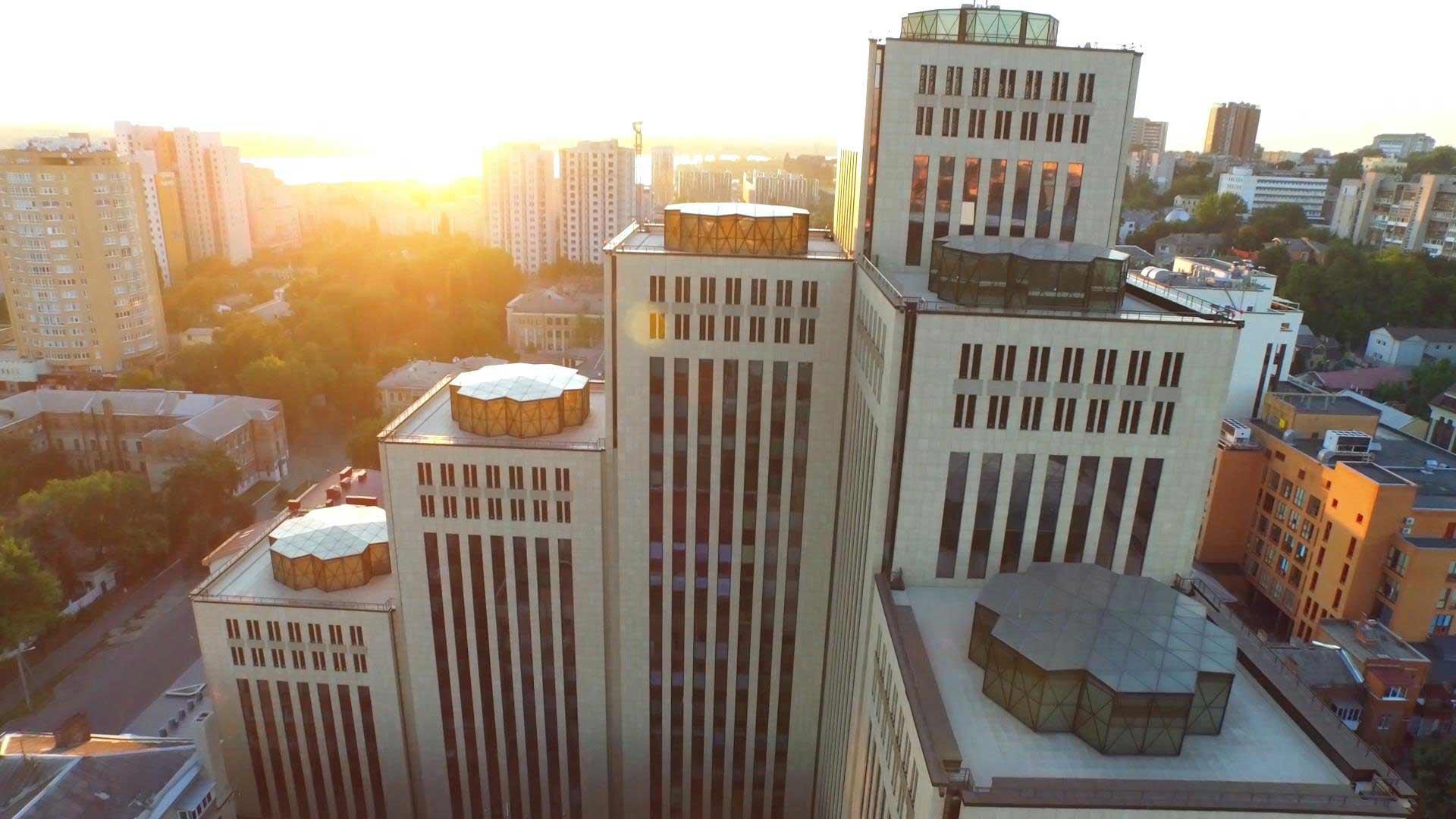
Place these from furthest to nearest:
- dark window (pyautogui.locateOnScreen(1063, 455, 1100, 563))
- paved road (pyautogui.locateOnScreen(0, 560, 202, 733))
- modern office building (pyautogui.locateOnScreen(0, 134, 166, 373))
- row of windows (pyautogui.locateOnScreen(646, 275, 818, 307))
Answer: modern office building (pyautogui.locateOnScreen(0, 134, 166, 373))
paved road (pyautogui.locateOnScreen(0, 560, 202, 733))
row of windows (pyautogui.locateOnScreen(646, 275, 818, 307))
dark window (pyautogui.locateOnScreen(1063, 455, 1100, 563))

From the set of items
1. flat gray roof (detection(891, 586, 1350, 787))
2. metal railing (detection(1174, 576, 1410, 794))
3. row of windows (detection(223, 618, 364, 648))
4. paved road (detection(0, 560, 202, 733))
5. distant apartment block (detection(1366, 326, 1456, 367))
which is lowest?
paved road (detection(0, 560, 202, 733))

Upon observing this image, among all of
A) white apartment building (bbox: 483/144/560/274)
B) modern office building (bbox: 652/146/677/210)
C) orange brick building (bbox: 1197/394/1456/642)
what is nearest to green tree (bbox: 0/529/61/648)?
modern office building (bbox: 652/146/677/210)

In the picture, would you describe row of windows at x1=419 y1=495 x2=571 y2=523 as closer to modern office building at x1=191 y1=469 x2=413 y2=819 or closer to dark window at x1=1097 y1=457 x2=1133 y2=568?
modern office building at x1=191 y1=469 x2=413 y2=819

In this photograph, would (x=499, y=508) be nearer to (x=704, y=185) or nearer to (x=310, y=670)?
(x=310, y=670)

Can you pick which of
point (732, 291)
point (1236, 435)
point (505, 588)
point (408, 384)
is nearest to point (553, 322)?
point (408, 384)

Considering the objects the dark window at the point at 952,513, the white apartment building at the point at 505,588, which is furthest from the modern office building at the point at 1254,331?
the white apartment building at the point at 505,588

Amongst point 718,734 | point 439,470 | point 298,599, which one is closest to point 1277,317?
point 718,734
